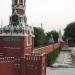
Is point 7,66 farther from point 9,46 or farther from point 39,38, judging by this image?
point 39,38

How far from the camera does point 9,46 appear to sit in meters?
17.7

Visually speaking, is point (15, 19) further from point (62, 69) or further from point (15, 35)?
point (62, 69)

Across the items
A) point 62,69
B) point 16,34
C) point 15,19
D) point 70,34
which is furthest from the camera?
point 70,34

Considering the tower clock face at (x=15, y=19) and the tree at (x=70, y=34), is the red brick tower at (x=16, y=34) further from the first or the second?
the tree at (x=70, y=34)

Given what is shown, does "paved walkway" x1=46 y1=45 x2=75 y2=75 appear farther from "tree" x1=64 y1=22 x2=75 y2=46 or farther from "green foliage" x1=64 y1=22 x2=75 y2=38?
"green foliage" x1=64 y1=22 x2=75 y2=38

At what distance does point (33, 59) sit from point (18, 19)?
264 cm

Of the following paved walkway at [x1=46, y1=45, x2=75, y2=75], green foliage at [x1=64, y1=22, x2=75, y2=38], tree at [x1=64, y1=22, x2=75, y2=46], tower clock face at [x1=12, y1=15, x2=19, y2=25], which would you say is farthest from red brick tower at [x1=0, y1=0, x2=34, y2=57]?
green foliage at [x1=64, y1=22, x2=75, y2=38]

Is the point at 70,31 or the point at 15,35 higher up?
the point at 70,31

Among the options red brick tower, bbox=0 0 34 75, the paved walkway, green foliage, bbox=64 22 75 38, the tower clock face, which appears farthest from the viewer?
green foliage, bbox=64 22 75 38

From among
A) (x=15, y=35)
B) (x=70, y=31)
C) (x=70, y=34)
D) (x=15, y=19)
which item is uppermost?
(x=70, y=31)

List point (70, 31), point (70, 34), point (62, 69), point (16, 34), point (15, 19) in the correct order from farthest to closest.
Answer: point (70, 31) → point (70, 34) → point (62, 69) → point (15, 19) → point (16, 34)

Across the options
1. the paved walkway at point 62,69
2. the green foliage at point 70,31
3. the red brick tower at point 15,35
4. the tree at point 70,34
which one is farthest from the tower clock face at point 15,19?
the green foliage at point 70,31

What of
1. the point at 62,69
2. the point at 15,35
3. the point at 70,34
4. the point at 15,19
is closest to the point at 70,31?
the point at 70,34

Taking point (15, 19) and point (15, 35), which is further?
point (15, 19)
